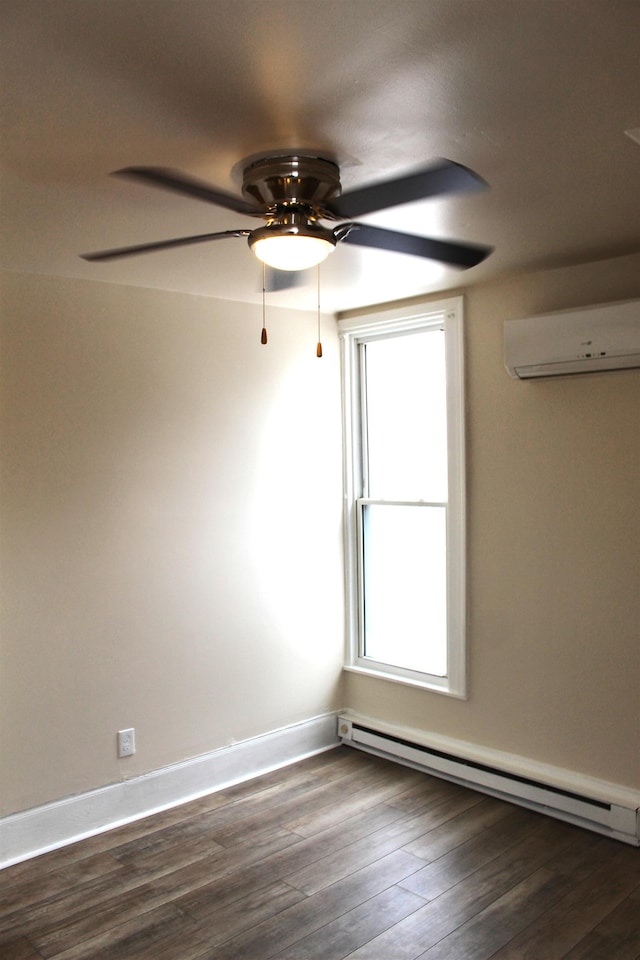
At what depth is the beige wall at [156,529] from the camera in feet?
11.0

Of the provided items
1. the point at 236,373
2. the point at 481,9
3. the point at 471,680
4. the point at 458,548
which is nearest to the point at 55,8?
the point at 481,9

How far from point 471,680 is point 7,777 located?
2.20 meters

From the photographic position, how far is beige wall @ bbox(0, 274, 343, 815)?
3352 millimetres

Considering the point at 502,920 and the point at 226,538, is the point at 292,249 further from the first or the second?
the point at 502,920

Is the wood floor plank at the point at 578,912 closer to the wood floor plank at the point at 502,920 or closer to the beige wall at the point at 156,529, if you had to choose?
the wood floor plank at the point at 502,920

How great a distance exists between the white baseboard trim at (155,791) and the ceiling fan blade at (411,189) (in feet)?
9.02

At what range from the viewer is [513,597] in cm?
383

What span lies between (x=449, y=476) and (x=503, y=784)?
4.97 ft

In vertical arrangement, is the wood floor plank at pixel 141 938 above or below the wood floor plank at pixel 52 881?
below

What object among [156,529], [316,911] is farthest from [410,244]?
[316,911]

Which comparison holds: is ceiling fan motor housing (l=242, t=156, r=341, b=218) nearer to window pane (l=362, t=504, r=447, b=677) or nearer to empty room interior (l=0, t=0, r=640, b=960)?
empty room interior (l=0, t=0, r=640, b=960)

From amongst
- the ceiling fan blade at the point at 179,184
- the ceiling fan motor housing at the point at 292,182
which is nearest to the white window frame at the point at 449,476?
the ceiling fan motor housing at the point at 292,182

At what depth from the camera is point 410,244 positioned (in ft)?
7.98

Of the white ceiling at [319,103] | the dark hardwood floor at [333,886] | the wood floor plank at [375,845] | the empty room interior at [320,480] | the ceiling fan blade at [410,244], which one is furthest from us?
the wood floor plank at [375,845]
